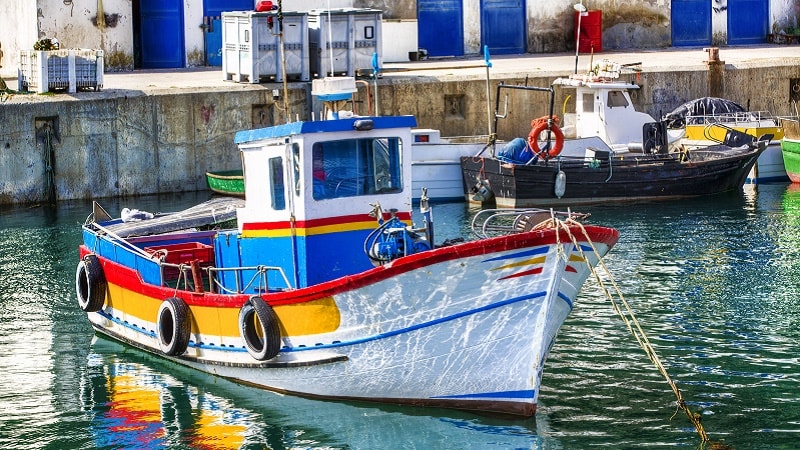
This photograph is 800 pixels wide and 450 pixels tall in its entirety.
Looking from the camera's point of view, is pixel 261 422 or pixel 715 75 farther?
pixel 715 75

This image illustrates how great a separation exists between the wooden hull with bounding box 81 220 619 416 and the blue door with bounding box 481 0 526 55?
77.2 feet

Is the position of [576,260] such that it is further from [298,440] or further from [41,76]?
[41,76]

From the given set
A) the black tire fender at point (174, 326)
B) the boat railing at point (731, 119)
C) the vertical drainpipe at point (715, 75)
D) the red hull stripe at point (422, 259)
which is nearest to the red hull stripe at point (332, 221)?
the red hull stripe at point (422, 259)

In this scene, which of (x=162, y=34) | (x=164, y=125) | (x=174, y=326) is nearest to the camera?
(x=174, y=326)

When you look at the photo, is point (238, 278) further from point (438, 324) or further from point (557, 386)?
point (557, 386)

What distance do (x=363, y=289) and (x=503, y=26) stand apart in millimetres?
24914

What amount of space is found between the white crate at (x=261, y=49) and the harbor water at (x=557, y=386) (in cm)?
905

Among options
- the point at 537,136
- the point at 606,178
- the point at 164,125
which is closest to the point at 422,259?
the point at 537,136

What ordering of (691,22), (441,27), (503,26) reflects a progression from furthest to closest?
(691,22), (503,26), (441,27)

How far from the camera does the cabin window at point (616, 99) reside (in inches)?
1078

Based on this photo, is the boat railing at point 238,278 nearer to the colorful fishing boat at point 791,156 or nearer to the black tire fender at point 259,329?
the black tire fender at point 259,329

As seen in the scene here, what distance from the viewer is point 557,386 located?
13289 millimetres

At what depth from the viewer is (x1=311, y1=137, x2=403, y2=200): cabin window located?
507 inches

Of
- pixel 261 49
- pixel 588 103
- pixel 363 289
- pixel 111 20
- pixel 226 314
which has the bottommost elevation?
pixel 226 314
